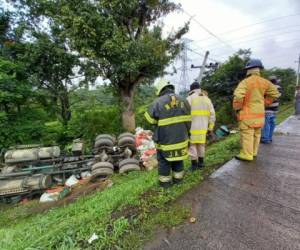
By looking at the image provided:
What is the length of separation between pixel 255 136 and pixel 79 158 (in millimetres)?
5368

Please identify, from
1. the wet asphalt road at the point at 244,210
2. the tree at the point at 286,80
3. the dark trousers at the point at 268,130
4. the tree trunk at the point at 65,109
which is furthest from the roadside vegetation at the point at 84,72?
the tree at the point at 286,80

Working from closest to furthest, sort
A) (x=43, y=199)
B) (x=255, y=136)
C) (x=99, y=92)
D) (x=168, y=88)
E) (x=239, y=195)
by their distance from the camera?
1. (x=239, y=195)
2. (x=168, y=88)
3. (x=255, y=136)
4. (x=43, y=199)
5. (x=99, y=92)

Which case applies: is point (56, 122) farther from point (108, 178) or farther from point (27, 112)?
point (108, 178)

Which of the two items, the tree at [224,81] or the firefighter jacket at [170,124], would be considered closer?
the firefighter jacket at [170,124]

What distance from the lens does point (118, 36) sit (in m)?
7.20

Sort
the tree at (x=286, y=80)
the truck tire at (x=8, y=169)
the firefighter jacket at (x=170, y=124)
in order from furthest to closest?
the tree at (x=286, y=80) < the truck tire at (x=8, y=169) < the firefighter jacket at (x=170, y=124)

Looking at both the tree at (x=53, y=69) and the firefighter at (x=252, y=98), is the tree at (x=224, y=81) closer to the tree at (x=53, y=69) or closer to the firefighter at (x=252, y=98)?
the firefighter at (x=252, y=98)

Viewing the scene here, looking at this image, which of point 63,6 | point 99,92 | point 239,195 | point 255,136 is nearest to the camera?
point 239,195

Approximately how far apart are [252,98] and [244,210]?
2.12 m

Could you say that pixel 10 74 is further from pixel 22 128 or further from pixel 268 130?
pixel 268 130

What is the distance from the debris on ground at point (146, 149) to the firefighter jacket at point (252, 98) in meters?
3.08

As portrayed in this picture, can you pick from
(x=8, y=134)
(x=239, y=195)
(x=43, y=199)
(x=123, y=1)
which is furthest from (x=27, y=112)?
(x=239, y=195)

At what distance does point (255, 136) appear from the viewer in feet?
12.3

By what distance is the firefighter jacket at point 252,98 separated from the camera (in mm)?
3389
